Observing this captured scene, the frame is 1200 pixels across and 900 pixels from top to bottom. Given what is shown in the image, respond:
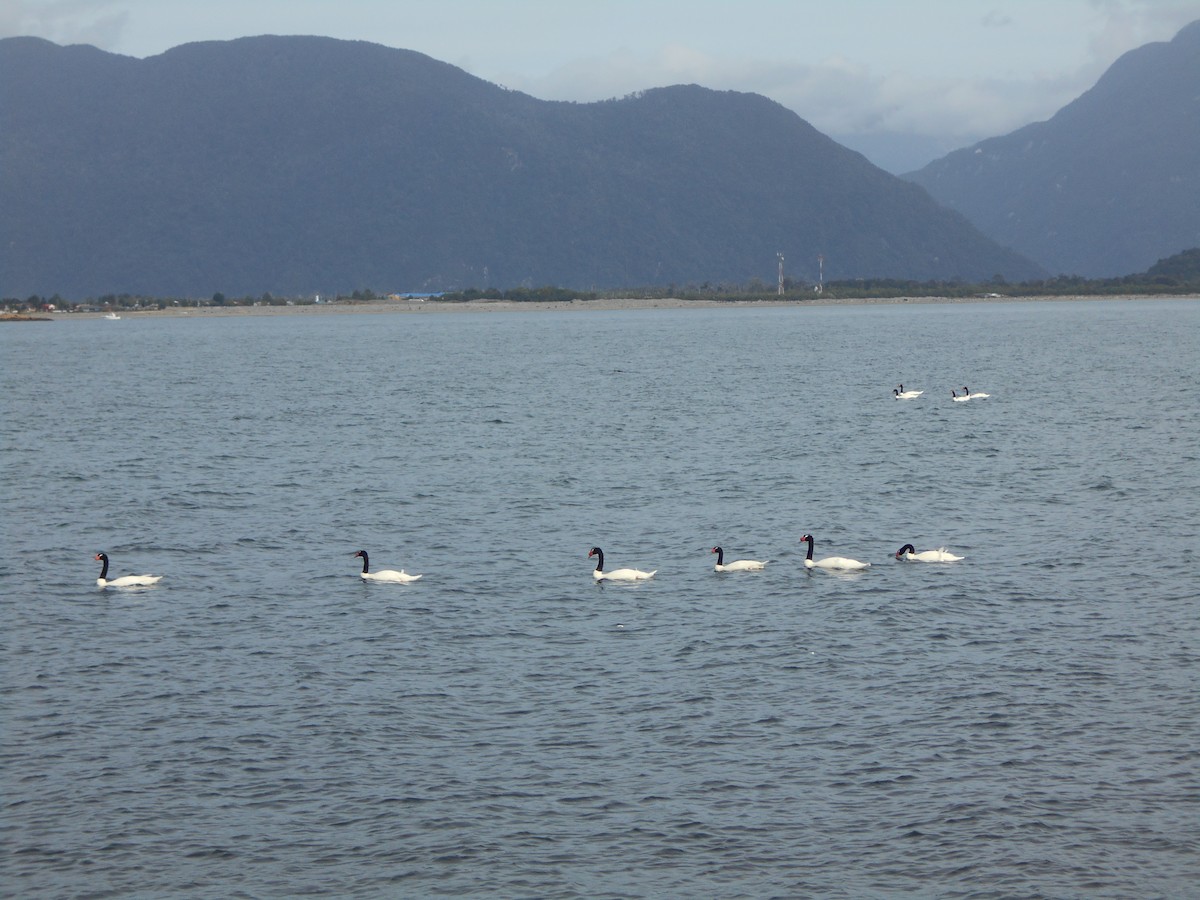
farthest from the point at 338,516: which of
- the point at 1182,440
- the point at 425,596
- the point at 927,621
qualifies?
the point at 1182,440

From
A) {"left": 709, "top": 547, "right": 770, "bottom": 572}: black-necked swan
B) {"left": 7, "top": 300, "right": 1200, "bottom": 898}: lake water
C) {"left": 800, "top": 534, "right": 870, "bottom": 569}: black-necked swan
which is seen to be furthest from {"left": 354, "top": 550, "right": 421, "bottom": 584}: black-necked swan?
{"left": 800, "top": 534, "right": 870, "bottom": 569}: black-necked swan

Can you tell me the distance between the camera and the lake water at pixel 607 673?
17281 mm

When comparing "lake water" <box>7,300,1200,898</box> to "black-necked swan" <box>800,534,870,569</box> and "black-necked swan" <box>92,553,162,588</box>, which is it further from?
"black-necked swan" <box>800,534,870,569</box>

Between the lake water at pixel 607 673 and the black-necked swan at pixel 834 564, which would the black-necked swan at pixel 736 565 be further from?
the black-necked swan at pixel 834 564

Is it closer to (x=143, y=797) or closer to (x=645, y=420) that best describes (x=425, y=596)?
(x=143, y=797)

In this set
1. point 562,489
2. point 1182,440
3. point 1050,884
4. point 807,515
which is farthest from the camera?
point 1182,440

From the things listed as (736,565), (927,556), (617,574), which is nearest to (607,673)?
(617,574)

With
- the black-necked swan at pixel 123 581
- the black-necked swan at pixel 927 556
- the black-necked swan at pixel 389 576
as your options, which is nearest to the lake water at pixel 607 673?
the black-necked swan at pixel 123 581

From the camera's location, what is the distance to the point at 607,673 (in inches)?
950

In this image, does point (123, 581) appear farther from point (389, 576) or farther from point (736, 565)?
point (736, 565)

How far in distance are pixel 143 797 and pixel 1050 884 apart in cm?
1184

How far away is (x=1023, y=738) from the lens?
67.7 ft

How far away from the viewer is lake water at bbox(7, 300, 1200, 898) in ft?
56.7

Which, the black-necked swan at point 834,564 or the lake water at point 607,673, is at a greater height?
the black-necked swan at point 834,564
